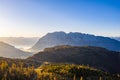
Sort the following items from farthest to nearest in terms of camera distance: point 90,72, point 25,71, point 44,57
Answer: point 44,57, point 90,72, point 25,71

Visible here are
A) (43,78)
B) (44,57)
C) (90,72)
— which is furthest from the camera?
(44,57)

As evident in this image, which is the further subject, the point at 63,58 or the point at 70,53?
the point at 70,53

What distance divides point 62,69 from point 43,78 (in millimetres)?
6506

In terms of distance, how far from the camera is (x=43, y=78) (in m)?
19.7

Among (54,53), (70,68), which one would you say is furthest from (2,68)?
(54,53)

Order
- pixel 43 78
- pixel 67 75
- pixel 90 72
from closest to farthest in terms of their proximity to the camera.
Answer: pixel 43 78 < pixel 67 75 < pixel 90 72

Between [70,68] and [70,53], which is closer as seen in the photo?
[70,68]

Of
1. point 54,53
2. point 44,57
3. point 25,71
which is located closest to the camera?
point 25,71

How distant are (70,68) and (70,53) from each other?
17201 cm

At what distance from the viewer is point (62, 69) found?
2603 cm

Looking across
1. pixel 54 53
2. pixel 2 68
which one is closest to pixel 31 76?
pixel 2 68

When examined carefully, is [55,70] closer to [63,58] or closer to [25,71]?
[25,71]

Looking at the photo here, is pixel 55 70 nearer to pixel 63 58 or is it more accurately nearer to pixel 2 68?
pixel 2 68

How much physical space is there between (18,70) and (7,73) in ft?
4.30
